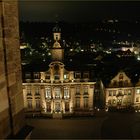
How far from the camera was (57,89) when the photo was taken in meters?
27.4

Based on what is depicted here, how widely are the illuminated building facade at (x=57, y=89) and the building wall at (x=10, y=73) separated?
2163 cm

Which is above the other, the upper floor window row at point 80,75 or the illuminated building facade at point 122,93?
the upper floor window row at point 80,75

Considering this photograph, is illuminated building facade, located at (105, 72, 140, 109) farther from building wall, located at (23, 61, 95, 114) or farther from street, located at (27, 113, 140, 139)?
building wall, located at (23, 61, 95, 114)

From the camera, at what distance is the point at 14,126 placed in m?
4.79

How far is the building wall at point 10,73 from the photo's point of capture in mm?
4397

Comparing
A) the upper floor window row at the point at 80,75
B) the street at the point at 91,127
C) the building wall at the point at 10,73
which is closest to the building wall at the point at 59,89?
the upper floor window row at the point at 80,75

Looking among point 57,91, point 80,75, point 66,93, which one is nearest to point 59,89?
point 57,91

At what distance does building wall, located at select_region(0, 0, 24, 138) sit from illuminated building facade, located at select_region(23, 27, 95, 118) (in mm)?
21626

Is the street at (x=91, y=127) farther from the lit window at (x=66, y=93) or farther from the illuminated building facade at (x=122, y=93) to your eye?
the lit window at (x=66, y=93)

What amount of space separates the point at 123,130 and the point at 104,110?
520 cm

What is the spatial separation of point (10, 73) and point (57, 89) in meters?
22.9

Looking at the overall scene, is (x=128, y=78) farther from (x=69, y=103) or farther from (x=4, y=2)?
(x=4, y=2)

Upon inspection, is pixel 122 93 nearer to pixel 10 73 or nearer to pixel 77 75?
pixel 77 75

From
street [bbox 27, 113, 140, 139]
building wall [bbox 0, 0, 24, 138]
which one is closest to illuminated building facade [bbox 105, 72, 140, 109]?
street [bbox 27, 113, 140, 139]
